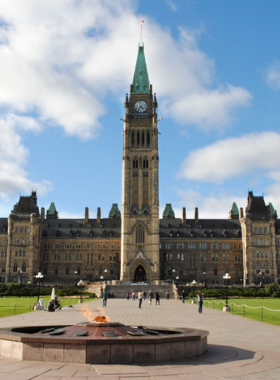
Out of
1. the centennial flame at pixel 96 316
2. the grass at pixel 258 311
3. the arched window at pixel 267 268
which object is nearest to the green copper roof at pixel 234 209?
the arched window at pixel 267 268

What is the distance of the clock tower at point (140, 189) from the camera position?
101125 mm

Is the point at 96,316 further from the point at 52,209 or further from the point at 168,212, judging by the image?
the point at 52,209

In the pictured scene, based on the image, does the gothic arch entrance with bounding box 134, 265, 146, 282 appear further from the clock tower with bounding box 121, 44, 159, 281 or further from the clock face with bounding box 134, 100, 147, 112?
the clock face with bounding box 134, 100, 147, 112

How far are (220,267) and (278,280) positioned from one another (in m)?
14.3

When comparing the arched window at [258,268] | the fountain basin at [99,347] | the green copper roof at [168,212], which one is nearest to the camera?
the fountain basin at [99,347]

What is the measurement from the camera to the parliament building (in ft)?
338

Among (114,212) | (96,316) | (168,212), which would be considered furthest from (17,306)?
(168,212)

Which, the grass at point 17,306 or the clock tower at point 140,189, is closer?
the grass at point 17,306

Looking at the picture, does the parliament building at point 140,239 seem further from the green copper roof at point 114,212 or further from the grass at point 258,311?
the grass at point 258,311

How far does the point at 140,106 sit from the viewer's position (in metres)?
112

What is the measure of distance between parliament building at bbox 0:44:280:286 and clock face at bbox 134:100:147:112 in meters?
0.24

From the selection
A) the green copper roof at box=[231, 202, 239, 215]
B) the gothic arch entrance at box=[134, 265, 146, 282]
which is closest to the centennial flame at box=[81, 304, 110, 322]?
the gothic arch entrance at box=[134, 265, 146, 282]

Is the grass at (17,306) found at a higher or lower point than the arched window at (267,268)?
lower

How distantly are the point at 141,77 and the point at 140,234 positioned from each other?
38.7 m
